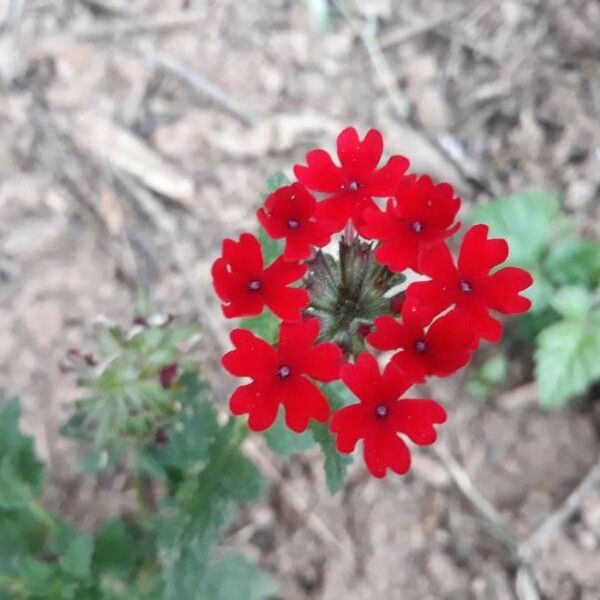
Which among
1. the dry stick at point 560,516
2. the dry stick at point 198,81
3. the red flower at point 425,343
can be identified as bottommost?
the dry stick at point 560,516

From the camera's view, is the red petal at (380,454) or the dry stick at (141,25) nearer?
the red petal at (380,454)

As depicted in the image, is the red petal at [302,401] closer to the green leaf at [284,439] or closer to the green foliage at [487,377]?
the green leaf at [284,439]

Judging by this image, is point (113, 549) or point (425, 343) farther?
point (113, 549)

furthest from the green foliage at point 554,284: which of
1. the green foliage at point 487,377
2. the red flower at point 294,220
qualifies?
the red flower at point 294,220

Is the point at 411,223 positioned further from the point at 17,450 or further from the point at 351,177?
the point at 17,450

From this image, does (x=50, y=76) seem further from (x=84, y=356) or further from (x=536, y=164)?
(x=536, y=164)

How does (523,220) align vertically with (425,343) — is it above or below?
above

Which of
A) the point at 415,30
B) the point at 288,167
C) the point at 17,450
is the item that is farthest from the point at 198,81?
the point at 17,450
